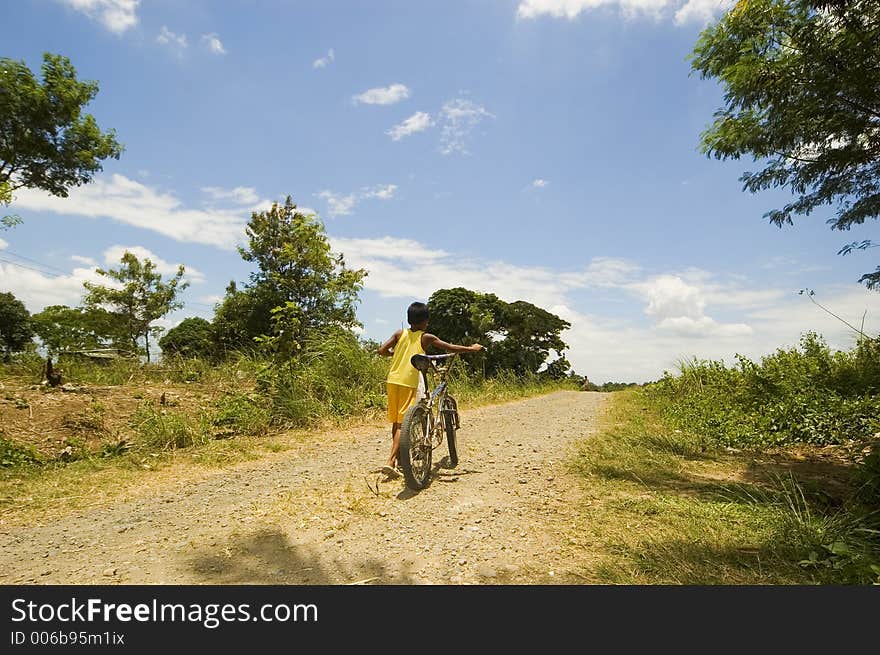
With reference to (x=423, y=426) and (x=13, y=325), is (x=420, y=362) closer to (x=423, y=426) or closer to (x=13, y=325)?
(x=423, y=426)

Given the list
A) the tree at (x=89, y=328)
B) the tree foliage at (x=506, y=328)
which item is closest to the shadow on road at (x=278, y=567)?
the tree foliage at (x=506, y=328)

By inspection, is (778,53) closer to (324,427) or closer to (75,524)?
(324,427)

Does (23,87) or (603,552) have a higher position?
(23,87)

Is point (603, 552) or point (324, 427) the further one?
point (324, 427)

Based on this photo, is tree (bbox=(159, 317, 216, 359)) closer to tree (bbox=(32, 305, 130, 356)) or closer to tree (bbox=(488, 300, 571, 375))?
tree (bbox=(32, 305, 130, 356))

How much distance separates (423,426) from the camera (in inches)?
188

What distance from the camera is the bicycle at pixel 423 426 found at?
440 centimetres

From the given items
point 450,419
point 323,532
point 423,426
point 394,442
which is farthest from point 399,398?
point 323,532

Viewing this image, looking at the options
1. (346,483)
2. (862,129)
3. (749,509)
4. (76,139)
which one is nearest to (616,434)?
(749,509)

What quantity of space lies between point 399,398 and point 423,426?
390 millimetres

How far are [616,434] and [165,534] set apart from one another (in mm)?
6516

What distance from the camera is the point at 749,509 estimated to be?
149 inches

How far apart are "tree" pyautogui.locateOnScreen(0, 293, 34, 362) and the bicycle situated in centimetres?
3990

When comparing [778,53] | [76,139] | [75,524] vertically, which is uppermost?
[76,139]
